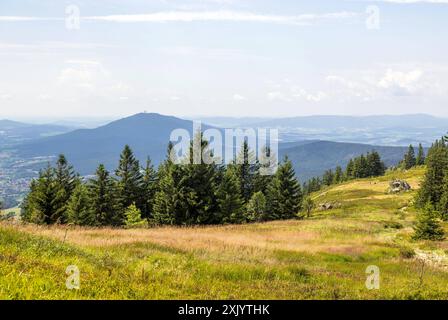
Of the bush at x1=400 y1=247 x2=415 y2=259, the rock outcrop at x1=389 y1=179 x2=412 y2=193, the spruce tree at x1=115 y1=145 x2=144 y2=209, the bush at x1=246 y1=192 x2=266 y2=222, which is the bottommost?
the rock outcrop at x1=389 y1=179 x2=412 y2=193

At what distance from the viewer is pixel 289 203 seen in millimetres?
64938

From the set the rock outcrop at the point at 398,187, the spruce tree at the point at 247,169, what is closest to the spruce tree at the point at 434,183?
the spruce tree at the point at 247,169

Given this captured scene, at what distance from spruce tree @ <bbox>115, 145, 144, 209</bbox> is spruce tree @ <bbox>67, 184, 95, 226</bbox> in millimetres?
8013

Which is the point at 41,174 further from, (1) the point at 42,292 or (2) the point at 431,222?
(1) the point at 42,292

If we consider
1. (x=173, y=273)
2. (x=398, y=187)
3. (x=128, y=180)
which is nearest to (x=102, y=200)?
(x=128, y=180)

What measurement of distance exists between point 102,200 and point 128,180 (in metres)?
7.98

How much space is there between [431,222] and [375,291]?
82.2ft

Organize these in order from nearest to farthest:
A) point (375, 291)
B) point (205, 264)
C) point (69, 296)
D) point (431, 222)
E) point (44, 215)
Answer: point (69, 296)
point (375, 291)
point (205, 264)
point (431, 222)
point (44, 215)

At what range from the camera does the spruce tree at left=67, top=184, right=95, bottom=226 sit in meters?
47.9

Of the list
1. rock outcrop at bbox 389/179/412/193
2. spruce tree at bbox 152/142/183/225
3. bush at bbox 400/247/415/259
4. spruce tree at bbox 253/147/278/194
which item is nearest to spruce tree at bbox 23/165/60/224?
spruce tree at bbox 152/142/183/225

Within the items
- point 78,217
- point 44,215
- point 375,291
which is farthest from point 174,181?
point 375,291

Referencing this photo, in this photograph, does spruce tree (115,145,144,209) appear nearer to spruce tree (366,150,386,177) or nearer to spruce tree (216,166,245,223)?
spruce tree (216,166,245,223)

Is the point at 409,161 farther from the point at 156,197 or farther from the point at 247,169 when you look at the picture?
the point at 156,197

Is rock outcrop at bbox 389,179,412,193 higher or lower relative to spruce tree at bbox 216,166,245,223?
lower
